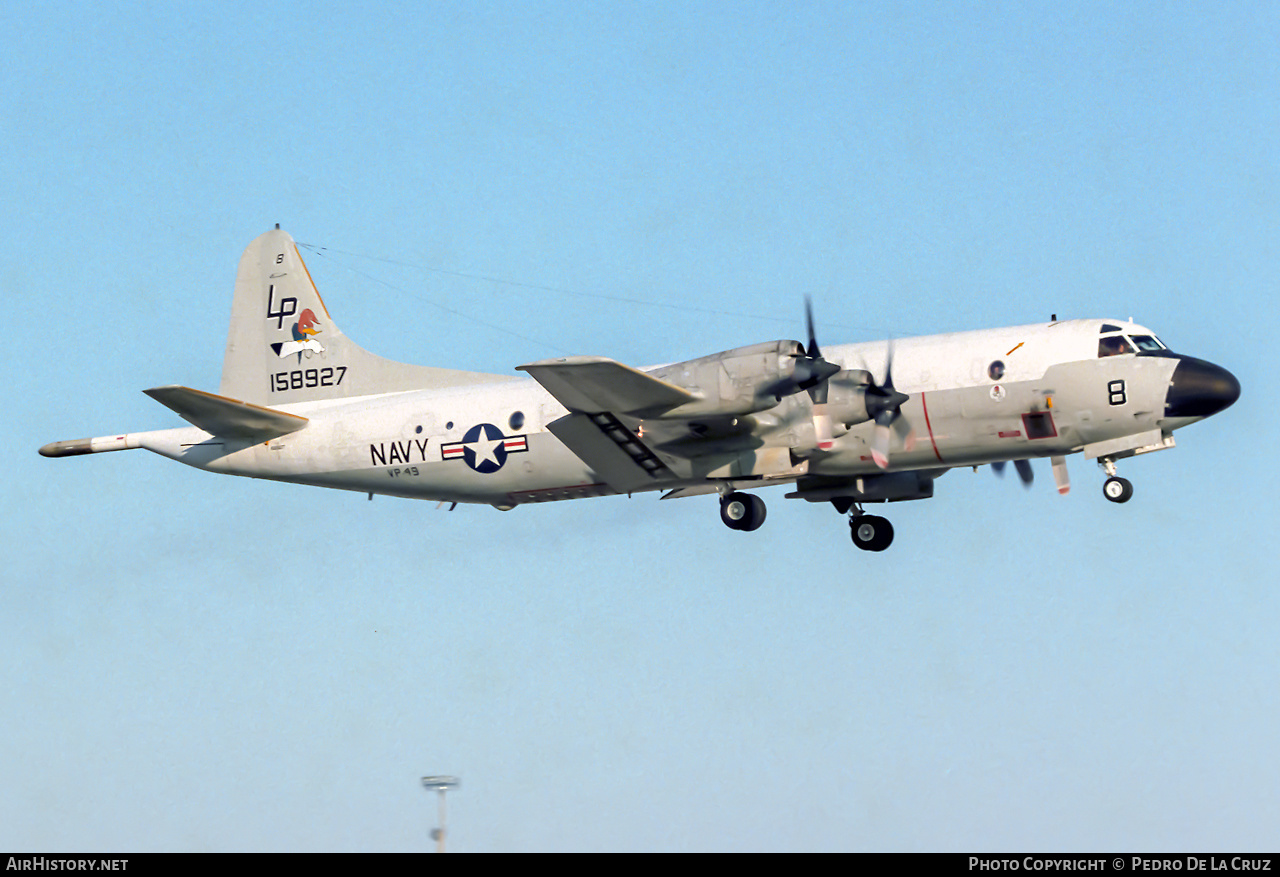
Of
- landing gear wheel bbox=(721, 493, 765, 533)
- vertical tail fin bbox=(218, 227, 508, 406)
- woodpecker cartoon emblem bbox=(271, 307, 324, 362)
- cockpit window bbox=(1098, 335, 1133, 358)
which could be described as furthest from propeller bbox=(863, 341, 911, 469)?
woodpecker cartoon emblem bbox=(271, 307, 324, 362)

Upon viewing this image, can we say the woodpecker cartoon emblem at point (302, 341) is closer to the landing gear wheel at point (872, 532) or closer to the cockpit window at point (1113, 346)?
the landing gear wheel at point (872, 532)

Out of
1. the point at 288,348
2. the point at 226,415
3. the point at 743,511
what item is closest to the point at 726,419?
the point at 743,511

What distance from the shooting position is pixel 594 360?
2294 cm

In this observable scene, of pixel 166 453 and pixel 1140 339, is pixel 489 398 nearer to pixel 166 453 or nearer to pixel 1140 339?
pixel 166 453

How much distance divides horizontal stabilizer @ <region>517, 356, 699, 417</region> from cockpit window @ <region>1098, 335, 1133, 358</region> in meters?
6.26

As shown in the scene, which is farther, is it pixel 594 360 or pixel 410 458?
pixel 410 458

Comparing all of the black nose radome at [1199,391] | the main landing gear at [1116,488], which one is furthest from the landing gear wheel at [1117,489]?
the black nose radome at [1199,391]

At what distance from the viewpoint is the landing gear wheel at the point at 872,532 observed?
88.7 feet

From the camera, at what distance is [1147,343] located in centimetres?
2336

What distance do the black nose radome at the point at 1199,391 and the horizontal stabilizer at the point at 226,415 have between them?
1506 cm

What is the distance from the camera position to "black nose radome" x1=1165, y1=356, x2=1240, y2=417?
74.5 ft

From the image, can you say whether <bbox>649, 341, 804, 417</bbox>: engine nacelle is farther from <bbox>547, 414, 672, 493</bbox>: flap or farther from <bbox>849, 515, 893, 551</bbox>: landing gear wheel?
<bbox>849, 515, 893, 551</bbox>: landing gear wheel
